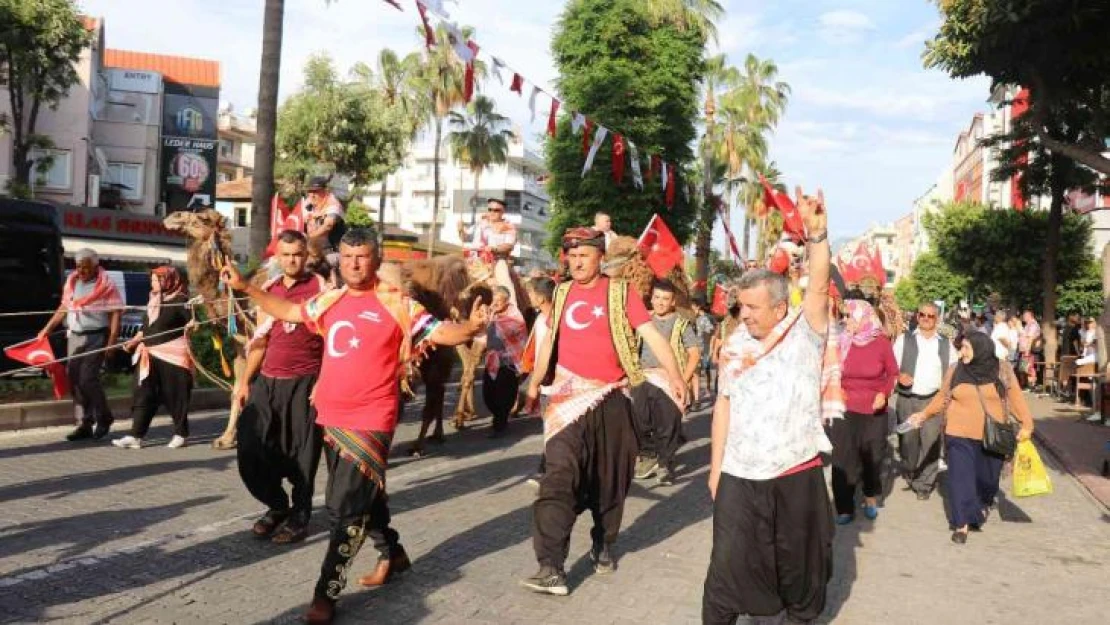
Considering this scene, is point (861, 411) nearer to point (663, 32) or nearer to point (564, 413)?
point (564, 413)

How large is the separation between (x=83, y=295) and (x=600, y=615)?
23.2 feet

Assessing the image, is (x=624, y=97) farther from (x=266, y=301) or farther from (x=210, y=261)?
(x=266, y=301)

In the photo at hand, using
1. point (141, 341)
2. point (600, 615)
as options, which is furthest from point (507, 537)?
point (141, 341)

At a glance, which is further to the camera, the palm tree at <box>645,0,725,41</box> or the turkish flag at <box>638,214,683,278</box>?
the palm tree at <box>645,0,725,41</box>

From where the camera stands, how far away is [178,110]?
164 ft

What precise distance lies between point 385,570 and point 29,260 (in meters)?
11.8

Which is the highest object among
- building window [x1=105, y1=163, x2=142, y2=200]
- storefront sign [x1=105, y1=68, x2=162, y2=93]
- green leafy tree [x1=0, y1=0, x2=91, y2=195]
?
storefront sign [x1=105, y1=68, x2=162, y2=93]

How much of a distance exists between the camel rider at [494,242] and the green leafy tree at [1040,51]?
293 inches

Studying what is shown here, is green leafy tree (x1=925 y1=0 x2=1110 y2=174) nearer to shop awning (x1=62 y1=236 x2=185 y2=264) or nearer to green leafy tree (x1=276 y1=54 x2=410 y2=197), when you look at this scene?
shop awning (x1=62 y1=236 x2=185 y2=264)

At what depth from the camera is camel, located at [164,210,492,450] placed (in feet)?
28.2

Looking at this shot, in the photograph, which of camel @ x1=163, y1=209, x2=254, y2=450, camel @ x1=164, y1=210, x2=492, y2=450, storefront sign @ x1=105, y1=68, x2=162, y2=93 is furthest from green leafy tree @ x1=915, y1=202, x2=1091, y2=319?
storefront sign @ x1=105, y1=68, x2=162, y2=93

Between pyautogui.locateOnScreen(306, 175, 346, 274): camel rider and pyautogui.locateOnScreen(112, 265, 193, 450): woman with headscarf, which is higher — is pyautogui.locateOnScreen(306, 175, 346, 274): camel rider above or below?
above

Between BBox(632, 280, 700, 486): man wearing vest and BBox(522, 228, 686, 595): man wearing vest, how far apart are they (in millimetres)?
3514

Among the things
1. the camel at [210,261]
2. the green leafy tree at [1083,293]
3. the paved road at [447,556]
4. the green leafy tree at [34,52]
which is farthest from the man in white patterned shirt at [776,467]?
the green leafy tree at [1083,293]
